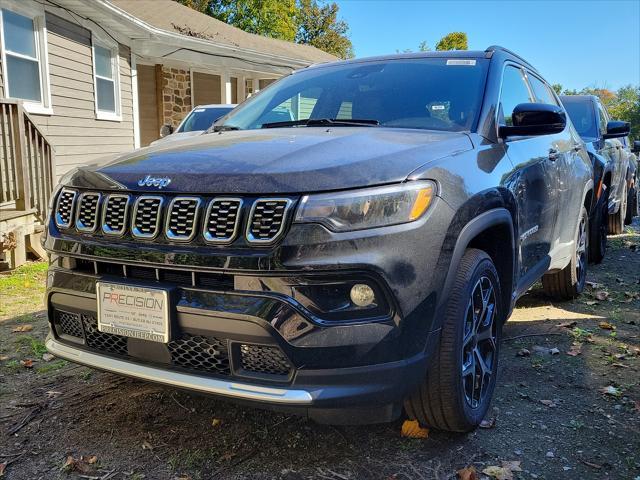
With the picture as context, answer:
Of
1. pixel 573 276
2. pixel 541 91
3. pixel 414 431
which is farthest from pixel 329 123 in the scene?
pixel 573 276

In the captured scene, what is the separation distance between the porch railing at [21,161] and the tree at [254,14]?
2531cm

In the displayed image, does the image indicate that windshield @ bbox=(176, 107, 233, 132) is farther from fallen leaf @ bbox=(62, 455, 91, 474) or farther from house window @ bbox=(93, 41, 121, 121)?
fallen leaf @ bbox=(62, 455, 91, 474)

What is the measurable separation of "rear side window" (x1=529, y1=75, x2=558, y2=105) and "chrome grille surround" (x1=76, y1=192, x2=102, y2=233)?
3.15 metres

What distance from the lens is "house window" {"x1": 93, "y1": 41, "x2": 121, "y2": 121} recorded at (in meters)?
11.2

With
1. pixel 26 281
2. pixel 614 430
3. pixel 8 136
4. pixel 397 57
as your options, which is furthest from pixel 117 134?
pixel 614 430

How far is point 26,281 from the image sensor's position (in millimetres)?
5633

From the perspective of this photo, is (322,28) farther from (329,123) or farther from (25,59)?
(329,123)

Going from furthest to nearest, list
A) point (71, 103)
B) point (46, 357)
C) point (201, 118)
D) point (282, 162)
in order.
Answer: point (71, 103) → point (201, 118) → point (46, 357) → point (282, 162)

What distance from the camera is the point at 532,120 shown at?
307cm

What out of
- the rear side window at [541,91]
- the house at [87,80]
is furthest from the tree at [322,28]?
the rear side window at [541,91]

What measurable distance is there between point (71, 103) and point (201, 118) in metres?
2.56

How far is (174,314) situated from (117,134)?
35.8 feet

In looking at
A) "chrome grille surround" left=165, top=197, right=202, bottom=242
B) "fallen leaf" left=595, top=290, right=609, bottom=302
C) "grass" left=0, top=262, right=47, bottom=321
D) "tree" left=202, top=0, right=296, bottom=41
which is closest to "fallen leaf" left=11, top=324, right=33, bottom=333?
"grass" left=0, top=262, right=47, bottom=321

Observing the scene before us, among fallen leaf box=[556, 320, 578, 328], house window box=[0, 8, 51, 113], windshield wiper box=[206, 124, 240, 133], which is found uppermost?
house window box=[0, 8, 51, 113]
